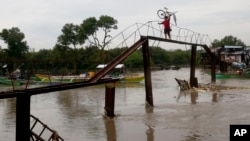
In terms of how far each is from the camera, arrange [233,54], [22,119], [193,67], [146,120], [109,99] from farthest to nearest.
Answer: [233,54] < [193,67] < [109,99] < [146,120] < [22,119]

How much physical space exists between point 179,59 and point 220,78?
90.4m

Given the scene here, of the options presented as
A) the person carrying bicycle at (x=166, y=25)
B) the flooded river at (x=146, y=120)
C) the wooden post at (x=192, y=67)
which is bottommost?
the flooded river at (x=146, y=120)

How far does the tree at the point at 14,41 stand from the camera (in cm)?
5766

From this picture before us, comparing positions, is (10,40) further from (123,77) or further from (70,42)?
(123,77)

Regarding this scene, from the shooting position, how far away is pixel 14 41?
5878 centimetres

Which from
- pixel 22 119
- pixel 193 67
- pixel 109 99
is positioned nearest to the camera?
pixel 22 119

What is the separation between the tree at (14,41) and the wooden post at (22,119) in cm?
4898

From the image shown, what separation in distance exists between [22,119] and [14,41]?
2018 inches

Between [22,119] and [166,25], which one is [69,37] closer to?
[166,25]

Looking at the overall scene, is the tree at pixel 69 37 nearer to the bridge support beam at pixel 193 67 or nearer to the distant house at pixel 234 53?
the distant house at pixel 234 53

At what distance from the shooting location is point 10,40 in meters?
58.4

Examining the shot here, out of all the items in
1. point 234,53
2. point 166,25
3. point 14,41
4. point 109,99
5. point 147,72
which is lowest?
point 109,99

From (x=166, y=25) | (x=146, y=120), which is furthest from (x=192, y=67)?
(x=146, y=120)

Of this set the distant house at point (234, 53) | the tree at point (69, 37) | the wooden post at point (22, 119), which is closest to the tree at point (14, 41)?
the tree at point (69, 37)
